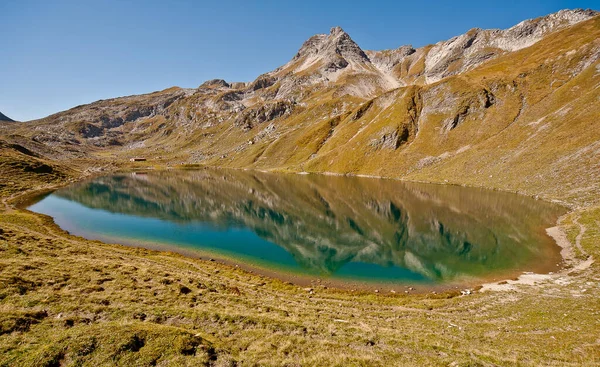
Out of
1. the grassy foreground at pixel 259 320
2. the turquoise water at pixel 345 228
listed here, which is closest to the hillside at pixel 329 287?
the grassy foreground at pixel 259 320

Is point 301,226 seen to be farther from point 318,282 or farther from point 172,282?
point 172,282

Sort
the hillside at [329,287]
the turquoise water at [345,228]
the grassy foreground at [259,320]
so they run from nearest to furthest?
the grassy foreground at [259,320] → the hillside at [329,287] → the turquoise water at [345,228]

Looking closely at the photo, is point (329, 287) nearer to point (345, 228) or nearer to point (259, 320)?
point (259, 320)

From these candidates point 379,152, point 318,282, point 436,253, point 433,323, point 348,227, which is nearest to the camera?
point 433,323

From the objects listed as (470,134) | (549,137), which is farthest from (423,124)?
(549,137)

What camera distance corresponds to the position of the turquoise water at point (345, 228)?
160ft

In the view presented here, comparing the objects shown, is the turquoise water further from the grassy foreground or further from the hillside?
the grassy foreground

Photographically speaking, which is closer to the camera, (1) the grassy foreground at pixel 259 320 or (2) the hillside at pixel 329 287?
(1) the grassy foreground at pixel 259 320

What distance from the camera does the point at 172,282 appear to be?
32.0 meters

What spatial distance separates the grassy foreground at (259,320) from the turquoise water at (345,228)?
9.87m

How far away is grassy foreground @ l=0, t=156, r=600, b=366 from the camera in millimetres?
15344

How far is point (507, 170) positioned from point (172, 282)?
127051 millimetres

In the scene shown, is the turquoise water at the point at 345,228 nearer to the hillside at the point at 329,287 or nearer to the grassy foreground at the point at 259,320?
the hillside at the point at 329,287

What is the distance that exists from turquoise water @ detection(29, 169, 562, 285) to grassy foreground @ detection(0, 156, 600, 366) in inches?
388
